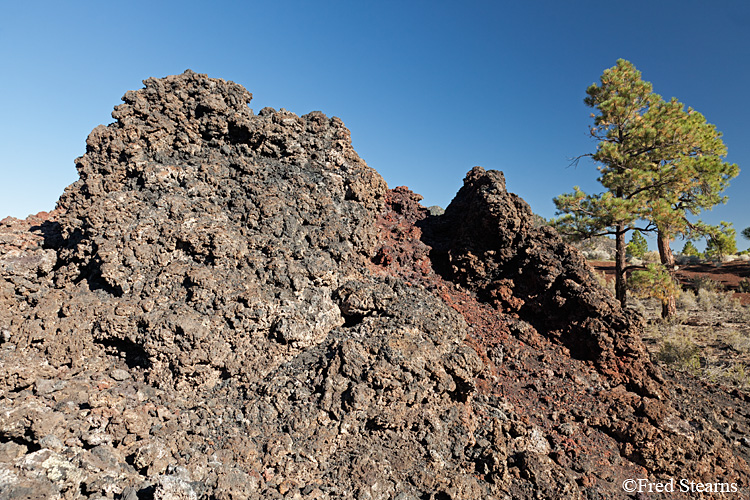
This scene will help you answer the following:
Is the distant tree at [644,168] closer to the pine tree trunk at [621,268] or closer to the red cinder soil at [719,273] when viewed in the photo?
the pine tree trunk at [621,268]

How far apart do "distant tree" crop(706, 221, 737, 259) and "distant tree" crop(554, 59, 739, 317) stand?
31 centimetres

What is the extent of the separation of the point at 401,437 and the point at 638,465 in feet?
10.6

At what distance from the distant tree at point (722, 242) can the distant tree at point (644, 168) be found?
1.01 feet

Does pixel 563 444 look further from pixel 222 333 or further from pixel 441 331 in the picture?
pixel 222 333

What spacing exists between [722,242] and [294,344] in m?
12.9

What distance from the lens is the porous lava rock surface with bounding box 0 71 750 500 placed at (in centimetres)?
411

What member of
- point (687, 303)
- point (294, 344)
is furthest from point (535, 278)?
point (687, 303)

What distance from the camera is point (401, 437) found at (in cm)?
450

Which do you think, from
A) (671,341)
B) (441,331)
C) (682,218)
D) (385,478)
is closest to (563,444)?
(441,331)

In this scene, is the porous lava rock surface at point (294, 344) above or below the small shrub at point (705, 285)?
below

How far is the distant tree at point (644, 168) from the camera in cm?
1135

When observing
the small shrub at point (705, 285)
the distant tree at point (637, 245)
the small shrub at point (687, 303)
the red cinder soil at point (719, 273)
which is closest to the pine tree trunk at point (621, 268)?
the distant tree at point (637, 245)

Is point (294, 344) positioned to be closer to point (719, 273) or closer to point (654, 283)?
point (654, 283)

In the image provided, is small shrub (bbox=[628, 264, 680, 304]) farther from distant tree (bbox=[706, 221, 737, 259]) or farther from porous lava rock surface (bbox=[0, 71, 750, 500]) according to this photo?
porous lava rock surface (bbox=[0, 71, 750, 500])
